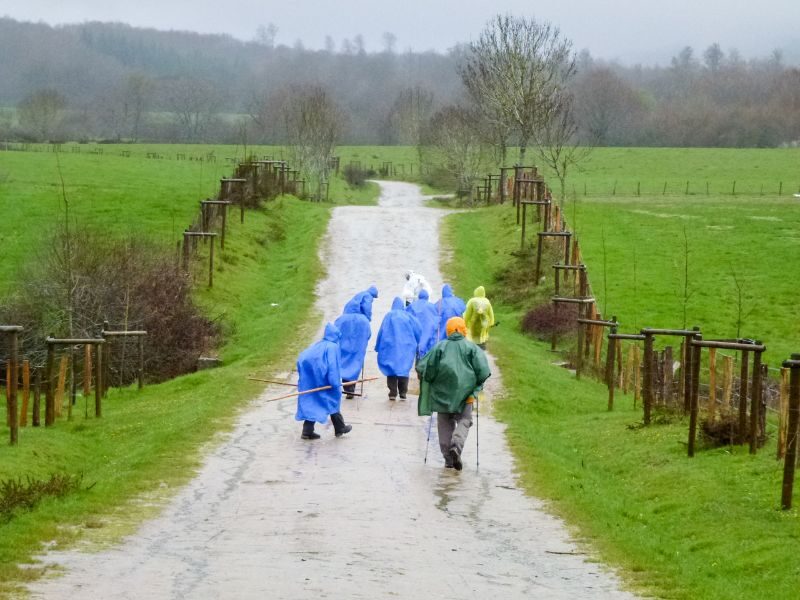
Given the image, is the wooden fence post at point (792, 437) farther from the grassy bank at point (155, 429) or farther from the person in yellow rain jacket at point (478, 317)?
the person in yellow rain jacket at point (478, 317)

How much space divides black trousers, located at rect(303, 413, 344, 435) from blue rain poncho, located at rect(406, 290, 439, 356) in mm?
5307

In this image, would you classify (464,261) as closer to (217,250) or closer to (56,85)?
(217,250)

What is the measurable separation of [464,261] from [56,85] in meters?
160

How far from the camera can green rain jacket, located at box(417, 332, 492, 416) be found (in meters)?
14.4

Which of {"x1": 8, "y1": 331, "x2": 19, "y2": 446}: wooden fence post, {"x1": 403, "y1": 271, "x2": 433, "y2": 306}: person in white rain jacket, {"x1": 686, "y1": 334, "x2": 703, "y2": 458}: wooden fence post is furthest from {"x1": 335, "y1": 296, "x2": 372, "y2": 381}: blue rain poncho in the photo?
{"x1": 686, "y1": 334, "x2": 703, "y2": 458}: wooden fence post

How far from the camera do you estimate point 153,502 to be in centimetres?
1254

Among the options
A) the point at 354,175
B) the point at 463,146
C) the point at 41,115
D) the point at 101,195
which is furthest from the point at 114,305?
the point at 41,115

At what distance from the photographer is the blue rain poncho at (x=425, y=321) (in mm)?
21828

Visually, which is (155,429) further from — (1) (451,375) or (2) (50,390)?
(1) (451,375)

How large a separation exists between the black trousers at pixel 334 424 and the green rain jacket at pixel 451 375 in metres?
2.08

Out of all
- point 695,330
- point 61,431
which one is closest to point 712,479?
point 695,330

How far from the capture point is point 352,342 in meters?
19.3

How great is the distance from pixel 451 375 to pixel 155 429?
5.31 m

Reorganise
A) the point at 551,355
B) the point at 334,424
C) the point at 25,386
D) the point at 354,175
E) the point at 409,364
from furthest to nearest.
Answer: the point at 354,175 < the point at 551,355 < the point at 409,364 < the point at 25,386 < the point at 334,424
